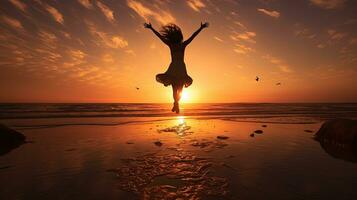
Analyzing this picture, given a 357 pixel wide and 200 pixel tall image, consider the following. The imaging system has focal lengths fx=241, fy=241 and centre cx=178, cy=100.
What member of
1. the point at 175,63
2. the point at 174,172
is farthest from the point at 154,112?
the point at 174,172

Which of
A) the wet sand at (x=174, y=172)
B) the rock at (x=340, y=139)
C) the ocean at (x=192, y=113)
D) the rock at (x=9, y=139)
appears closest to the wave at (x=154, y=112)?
the ocean at (x=192, y=113)

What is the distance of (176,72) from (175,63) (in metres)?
0.39

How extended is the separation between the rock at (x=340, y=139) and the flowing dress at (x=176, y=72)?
5601 mm

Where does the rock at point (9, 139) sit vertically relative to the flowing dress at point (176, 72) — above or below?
below

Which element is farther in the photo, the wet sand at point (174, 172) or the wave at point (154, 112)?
the wave at point (154, 112)

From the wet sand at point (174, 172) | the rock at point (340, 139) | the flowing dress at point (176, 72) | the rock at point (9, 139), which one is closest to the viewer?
the wet sand at point (174, 172)

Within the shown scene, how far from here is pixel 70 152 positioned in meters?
7.29

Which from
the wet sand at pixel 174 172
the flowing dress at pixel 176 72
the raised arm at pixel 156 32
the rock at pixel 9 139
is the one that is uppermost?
the raised arm at pixel 156 32

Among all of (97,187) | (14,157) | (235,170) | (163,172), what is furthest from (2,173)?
(235,170)

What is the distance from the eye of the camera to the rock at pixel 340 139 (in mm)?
7479

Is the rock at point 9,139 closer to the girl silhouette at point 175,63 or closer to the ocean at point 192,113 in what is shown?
the girl silhouette at point 175,63

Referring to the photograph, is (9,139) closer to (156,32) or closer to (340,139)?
(156,32)

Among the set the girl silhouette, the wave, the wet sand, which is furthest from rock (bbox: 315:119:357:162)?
the wave

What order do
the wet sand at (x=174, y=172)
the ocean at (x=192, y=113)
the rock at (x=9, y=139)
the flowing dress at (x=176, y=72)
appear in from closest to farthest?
1. the wet sand at (x=174, y=172)
2. the rock at (x=9, y=139)
3. the flowing dress at (x=176, y=72)
4. the ocean at (x=192, y=113)
